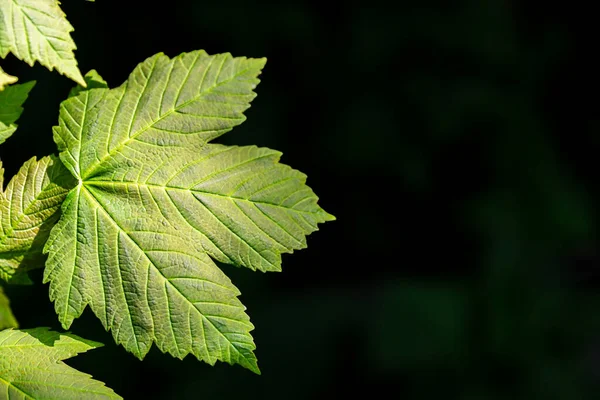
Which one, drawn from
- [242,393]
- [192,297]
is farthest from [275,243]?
[242,393]

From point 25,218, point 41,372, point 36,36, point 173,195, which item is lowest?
point 41,372

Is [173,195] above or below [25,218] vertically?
above

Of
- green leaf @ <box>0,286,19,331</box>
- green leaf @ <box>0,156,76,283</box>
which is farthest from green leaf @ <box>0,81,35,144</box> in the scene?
Result: green leaf @ <box>0,286,19,331</box>

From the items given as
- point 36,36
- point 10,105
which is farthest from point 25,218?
point 36,36

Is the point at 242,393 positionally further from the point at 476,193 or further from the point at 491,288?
the point at 476,193

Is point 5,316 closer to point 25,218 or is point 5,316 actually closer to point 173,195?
point 25,218

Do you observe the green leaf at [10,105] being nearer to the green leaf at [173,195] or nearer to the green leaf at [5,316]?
the green leaf at [173,195]
